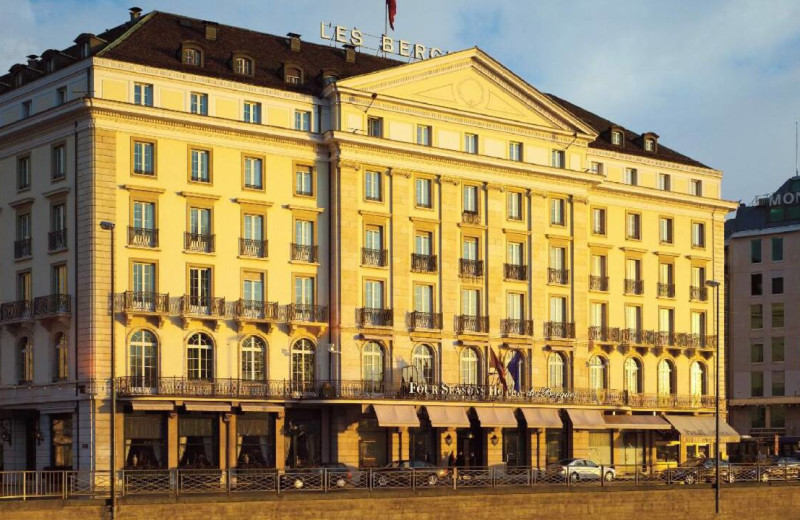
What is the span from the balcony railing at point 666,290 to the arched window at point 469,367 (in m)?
17.5

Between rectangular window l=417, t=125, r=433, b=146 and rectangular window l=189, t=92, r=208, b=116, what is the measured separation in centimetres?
1393

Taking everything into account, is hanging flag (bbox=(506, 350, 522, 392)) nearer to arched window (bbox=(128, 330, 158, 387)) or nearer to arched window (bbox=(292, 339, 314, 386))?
arched window (bbox=(292, 339, 314, 386))

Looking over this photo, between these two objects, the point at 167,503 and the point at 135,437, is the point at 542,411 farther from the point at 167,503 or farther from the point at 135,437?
the point at 167,503

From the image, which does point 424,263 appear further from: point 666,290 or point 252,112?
point 666,290

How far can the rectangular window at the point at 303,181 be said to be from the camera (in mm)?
88188

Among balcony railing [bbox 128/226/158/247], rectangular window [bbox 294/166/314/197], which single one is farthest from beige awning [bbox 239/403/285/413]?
rectangular window [bbox 294/166/314/197]

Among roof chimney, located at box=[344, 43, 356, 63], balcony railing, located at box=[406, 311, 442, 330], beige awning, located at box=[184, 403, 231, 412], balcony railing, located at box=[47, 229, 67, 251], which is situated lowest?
beige awning, located at box=[184, 403, 231, 412]

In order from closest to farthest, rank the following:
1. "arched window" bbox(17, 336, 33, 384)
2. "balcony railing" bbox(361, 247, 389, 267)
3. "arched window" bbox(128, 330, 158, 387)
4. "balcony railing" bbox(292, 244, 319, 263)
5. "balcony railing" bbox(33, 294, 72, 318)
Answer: "arched window" bbox(128, 330, 158, 387), "balcony railing" bbox(33, 294, 72, 318), "arched window" bbox(17, 336, 33, 384), "balcony railing" bbox(292, 244, 319, 263), "balcony railing" bbox(361, 247, 389, 267)

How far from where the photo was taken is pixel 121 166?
266 ft

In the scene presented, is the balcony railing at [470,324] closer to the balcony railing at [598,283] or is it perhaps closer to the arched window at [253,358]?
the balcony railing at [598,283]

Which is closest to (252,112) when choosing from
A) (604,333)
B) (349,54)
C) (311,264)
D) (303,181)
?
(303,181)

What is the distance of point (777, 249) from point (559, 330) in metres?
43.8

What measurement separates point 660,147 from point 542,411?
2432 cm

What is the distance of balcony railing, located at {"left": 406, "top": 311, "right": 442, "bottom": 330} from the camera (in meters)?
91.1
